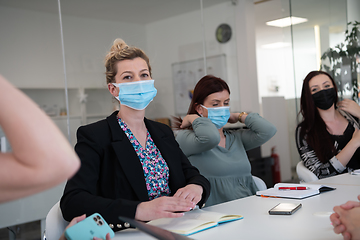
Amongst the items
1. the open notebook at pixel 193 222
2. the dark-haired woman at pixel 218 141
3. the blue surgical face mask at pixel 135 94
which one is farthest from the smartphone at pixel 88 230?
the dark-haired woman at pixel 218 141

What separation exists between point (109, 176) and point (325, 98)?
2104 millimetres

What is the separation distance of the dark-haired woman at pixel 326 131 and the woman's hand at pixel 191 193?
1.50 metres

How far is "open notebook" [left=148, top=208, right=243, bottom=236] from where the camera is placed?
130 cm

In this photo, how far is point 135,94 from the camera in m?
1.92

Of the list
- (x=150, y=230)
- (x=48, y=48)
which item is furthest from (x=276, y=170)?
(x=150, y=230)

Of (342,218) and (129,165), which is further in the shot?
(129,165)

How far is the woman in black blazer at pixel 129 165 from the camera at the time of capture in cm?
142

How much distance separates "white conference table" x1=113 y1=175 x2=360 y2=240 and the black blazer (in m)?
0.16

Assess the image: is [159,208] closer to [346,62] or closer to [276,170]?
[346,62]

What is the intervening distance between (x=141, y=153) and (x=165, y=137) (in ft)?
0.67

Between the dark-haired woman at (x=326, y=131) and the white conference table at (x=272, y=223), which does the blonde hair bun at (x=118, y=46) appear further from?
the dark-haired woman at (x=326, y=131)

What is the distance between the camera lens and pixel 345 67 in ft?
14.5

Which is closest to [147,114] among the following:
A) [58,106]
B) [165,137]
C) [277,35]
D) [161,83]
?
[161,83]

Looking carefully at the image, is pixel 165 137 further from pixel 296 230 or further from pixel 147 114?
pixel 147 114
